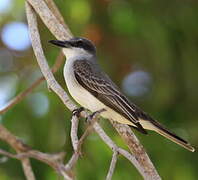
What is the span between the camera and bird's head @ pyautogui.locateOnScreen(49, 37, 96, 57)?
5.11 metres

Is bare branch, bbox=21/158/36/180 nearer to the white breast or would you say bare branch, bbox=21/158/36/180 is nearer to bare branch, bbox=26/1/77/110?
bare branch, bbox=26/1/77/110

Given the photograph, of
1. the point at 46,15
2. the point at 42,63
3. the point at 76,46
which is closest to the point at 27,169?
the point at 42,63

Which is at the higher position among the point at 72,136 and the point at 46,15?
the point at 46,15

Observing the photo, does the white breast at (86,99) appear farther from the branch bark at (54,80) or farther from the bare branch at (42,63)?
the bare branch at (42,63)

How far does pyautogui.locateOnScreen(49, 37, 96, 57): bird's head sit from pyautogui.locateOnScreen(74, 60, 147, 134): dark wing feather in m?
0.13

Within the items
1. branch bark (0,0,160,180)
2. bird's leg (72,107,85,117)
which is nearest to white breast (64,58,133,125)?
branch bark (0,0,160,180)

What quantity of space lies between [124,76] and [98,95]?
1.82 m

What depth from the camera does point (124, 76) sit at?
678 cm

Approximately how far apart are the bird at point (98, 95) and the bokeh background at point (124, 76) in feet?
2.90

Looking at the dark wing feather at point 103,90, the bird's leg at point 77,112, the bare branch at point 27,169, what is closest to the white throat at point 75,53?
the dark wing feather at point 103,90

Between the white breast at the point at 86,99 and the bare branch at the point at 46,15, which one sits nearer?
the bare branch at the point at 46,15

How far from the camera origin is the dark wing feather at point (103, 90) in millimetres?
4812

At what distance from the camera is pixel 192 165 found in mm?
6090

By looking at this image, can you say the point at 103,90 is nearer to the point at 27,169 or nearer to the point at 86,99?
the point at 86,99
